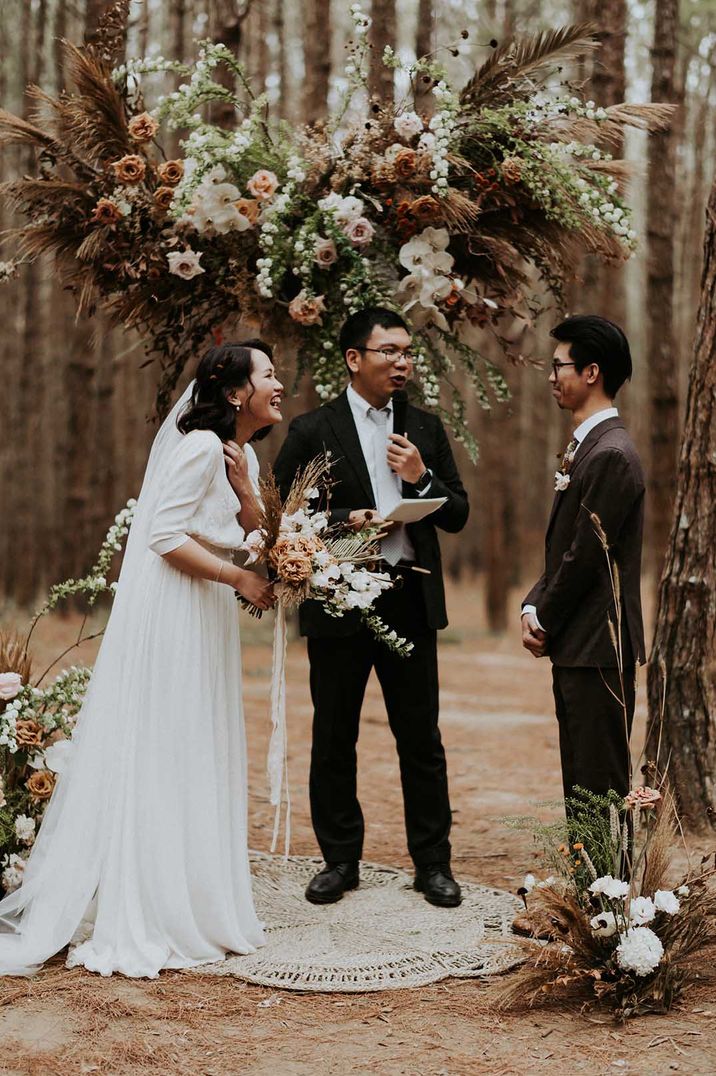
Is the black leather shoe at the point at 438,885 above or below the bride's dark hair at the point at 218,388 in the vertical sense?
below

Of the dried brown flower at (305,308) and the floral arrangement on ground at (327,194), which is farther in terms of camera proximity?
the dried brown flower at (305,308)

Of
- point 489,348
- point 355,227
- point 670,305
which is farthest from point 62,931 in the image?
point 489,348

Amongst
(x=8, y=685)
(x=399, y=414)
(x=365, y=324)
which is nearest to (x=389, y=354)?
(x=365, y=324)

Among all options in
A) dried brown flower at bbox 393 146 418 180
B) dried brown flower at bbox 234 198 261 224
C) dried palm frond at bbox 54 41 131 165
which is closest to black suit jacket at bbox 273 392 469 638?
dried brown flower at bbox 234 198 261 224

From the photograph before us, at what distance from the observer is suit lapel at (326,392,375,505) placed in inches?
200

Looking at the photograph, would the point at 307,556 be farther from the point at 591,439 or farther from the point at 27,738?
the point at 27,738

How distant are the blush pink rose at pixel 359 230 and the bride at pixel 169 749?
784 millimetres

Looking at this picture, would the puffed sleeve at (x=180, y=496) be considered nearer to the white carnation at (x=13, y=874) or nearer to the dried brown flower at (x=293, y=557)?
the dried brown flower at (x=293, y=557)

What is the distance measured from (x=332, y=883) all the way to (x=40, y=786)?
1.35 m

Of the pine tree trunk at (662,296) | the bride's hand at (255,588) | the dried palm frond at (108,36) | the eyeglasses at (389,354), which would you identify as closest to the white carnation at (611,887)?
the bride's hand at (255,588)

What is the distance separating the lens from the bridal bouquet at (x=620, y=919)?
3818 millimetres

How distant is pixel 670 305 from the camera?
1128 cm

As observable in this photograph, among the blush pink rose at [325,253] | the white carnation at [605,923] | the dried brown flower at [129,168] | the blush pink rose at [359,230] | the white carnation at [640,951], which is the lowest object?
the white carnation at [640,951]

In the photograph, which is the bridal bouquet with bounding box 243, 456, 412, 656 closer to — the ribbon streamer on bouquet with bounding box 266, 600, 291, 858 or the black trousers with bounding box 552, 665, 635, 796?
the ribbon streamer on bouquet with bounding box 266, 600, 291, 858
